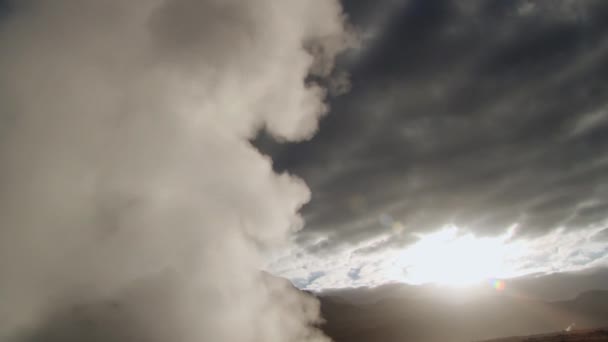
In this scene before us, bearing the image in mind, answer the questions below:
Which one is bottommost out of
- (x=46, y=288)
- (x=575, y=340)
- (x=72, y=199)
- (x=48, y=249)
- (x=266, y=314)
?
(x=575, y=340)

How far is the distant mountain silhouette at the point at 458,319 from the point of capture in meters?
64.5

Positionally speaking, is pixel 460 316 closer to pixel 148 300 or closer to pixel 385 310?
pixel 385 310

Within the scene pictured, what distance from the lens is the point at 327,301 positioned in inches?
5098

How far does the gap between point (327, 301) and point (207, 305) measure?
119165 millimetres

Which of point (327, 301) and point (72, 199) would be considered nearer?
point (72, 199)

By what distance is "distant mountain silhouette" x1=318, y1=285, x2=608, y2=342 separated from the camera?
64500 millimetres

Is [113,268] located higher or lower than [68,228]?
lower

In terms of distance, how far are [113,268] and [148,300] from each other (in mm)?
2377

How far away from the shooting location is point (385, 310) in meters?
137

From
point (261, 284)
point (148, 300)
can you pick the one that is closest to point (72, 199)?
point (148, 300)

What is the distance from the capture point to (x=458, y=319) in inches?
3629

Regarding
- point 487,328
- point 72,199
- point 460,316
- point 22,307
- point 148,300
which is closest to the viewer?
point 22,307

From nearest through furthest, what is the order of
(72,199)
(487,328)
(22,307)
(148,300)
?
(22,307)
(148,300)
(72,199)
(487,328)

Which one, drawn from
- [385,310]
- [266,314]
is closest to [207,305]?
[266,314]
